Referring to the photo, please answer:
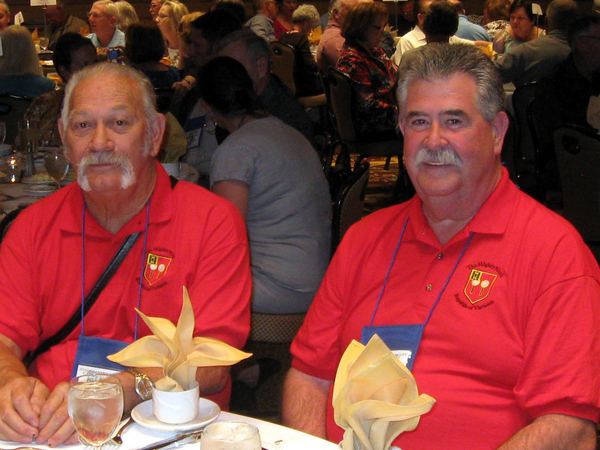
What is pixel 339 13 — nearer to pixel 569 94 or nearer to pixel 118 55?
pixel 118 55

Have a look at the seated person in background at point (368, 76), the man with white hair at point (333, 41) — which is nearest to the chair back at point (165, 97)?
the seated person in background at point (368, 76)

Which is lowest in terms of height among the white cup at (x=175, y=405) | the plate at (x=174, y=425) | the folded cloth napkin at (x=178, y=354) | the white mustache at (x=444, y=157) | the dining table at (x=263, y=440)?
the dining table at (x=263, y=440)

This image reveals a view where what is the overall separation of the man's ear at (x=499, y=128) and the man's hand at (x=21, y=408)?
3.95 feet

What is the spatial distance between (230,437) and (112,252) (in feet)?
3.39

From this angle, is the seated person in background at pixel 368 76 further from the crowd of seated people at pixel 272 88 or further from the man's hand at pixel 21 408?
the man's hand at pixel 21 408

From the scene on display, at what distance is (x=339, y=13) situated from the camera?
844 cm

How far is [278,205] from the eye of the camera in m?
3.02

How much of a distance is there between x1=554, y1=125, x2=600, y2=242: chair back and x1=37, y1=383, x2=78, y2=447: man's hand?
339 centimetres

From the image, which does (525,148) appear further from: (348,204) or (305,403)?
(305,403)

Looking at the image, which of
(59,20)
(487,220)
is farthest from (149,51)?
(59,20)

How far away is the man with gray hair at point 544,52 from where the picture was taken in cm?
616

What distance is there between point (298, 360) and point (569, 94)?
400cm

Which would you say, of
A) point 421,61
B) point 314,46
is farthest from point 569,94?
point 314,46

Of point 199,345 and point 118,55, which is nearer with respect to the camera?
point 199,345
